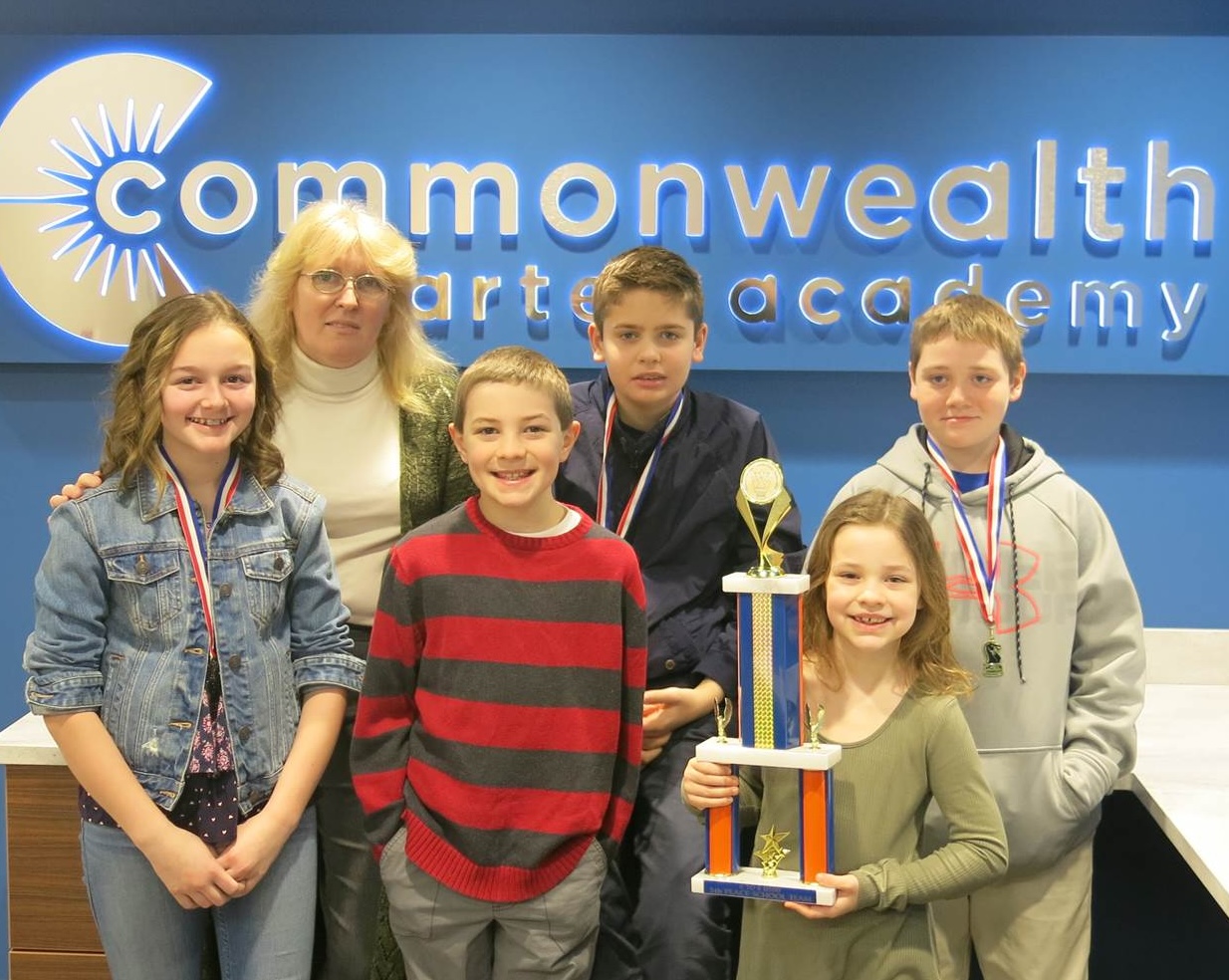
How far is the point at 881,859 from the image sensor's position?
2104 mm

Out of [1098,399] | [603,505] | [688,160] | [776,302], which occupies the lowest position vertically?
[603,505]

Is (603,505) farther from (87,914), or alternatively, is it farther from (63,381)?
(63,381)

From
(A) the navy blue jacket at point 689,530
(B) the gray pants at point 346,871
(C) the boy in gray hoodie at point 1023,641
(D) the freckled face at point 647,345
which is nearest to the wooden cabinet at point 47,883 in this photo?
(B) the gray pants at point 346,871

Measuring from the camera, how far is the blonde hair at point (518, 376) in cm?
220

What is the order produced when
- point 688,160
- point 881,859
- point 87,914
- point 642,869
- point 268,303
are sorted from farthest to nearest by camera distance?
point 688,160
point 87,914
point 268,303
point 642,869
point 881,859

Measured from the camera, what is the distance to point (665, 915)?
2422mm

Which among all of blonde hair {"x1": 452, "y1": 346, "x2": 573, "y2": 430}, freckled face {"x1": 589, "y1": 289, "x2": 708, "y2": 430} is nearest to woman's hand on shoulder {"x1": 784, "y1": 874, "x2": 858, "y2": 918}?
blonde hair {"x1": 452, "y1": 346, "x2": 573, "y2": 430}

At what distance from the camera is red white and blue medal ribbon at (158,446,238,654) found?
2.16 metres

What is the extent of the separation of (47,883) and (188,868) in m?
0.92

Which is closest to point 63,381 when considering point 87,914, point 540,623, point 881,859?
point 87,914

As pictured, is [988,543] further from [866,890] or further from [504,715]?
[504,715]

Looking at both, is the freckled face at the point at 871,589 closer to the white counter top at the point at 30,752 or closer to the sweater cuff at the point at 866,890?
the sweater cuff at the point at 866,890

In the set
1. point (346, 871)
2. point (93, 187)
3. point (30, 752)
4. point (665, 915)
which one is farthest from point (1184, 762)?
point (93, 187)

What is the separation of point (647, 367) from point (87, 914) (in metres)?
1.62
